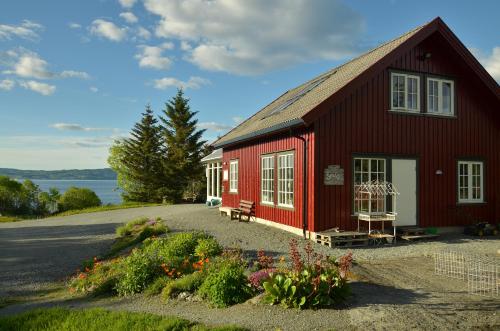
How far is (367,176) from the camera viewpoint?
12961 mm

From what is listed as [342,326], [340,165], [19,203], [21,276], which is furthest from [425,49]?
[19,203]

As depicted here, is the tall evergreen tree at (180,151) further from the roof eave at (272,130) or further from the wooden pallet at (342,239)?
the wooden pallet at (342,239)

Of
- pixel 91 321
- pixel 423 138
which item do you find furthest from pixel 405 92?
pixel 91 321

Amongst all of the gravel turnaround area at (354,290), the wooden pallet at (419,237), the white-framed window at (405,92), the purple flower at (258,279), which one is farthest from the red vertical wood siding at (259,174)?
the purple flower at (258,279)

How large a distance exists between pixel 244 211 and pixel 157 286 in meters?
9.27

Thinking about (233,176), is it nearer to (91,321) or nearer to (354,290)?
(354,290)

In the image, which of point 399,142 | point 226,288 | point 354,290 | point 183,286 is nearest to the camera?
point 226,288

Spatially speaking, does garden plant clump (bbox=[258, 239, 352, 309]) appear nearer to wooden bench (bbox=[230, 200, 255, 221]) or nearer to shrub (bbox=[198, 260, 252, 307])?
shrub (bbox=[198, 260, 252, 307])

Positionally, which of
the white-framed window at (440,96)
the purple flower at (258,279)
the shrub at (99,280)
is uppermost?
the white-framed window at (440,96)

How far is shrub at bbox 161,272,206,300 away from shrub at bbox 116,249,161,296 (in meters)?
0.80

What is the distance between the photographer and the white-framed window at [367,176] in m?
12.7

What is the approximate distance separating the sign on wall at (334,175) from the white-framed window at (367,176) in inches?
24.7

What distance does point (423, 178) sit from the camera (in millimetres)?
13805

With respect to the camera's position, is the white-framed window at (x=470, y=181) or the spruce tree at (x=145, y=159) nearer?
the white-framed window at (x=470, y=181)
